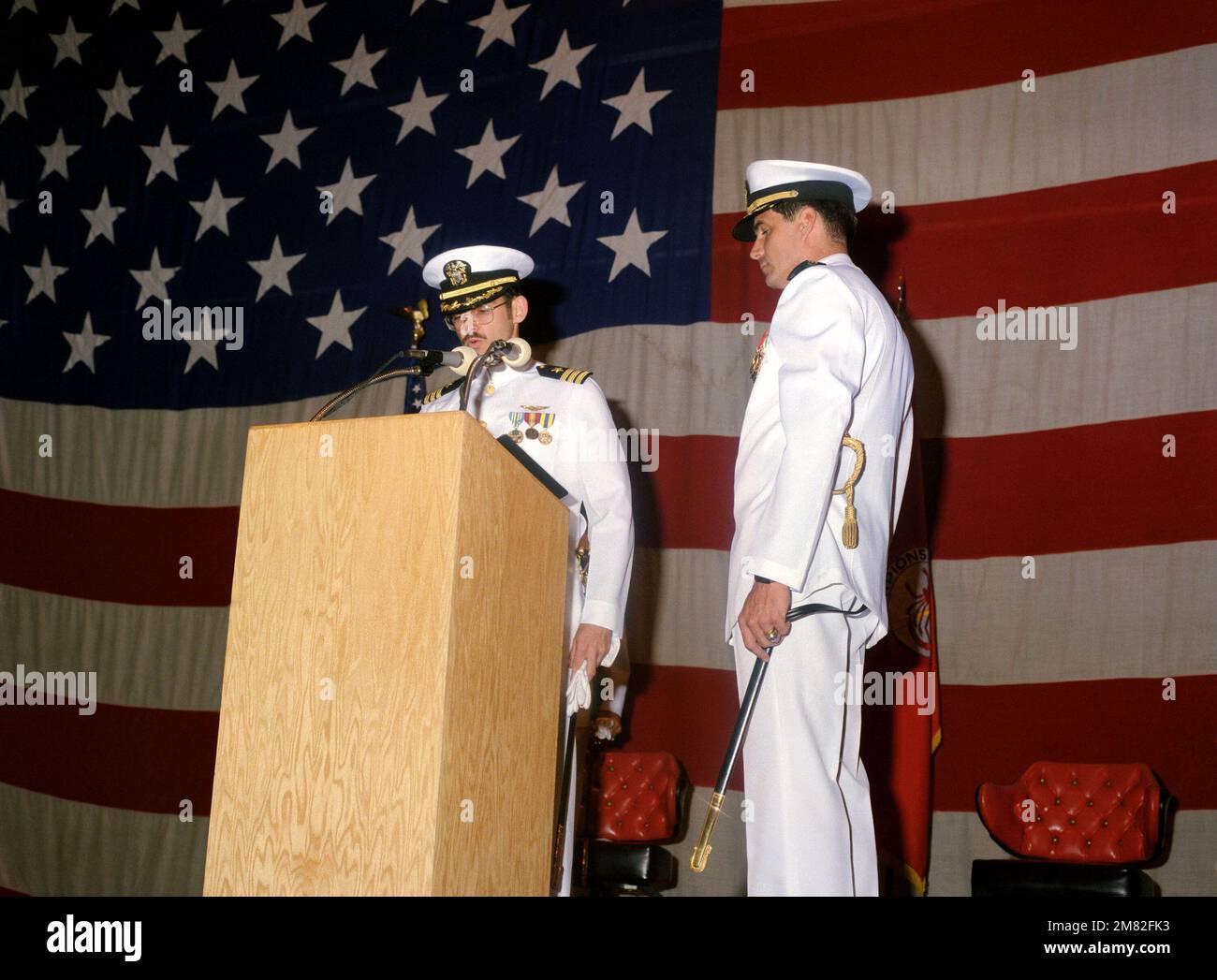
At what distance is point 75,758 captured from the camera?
15.9 ft

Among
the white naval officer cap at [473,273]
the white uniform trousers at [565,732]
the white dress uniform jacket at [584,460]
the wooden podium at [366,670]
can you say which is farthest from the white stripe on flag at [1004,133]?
the wooden podium at [366,670]

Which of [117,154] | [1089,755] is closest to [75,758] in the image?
[117,154]

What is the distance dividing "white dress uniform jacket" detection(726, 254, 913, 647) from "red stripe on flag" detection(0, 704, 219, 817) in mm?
2999

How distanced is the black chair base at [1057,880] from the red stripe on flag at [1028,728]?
1.65ft

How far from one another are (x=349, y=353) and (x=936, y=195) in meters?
2.28

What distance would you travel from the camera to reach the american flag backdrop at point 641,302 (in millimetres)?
3598

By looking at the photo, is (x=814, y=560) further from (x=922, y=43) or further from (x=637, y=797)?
(x=922, y=43)

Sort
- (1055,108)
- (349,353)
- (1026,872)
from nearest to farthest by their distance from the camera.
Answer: (1026,872) → (1055,108) → (349,353)

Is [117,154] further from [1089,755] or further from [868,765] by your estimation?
[1089,755]

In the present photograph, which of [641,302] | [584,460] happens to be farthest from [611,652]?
[641,302]

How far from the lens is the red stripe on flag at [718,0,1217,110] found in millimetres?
3871

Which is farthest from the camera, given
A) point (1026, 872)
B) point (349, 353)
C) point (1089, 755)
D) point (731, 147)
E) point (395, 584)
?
point (349, 353)

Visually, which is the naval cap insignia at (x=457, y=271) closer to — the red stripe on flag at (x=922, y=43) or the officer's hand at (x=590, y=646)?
the officer's hand at (x=590, y=646)

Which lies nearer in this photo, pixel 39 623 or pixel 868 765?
pixel 868 765
